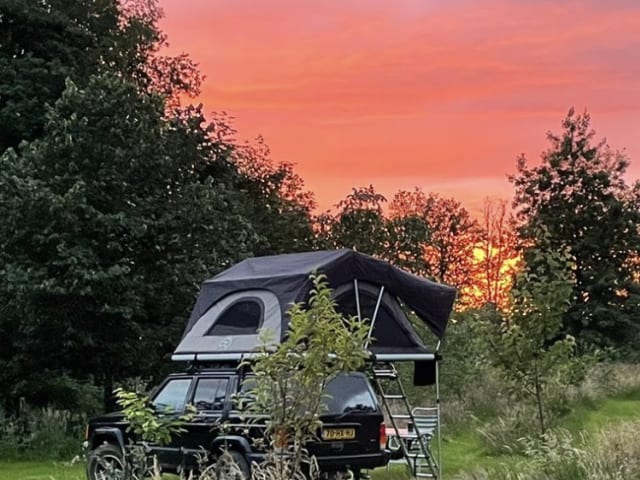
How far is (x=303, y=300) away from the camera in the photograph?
10.4 metres

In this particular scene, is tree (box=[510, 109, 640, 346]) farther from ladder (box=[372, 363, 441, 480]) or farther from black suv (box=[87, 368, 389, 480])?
black suv (box=[87, 368, 389, 480])

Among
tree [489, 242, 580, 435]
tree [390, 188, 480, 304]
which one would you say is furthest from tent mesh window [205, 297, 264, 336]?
tree [390, 188, 480, 304]

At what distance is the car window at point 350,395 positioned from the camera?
984cm

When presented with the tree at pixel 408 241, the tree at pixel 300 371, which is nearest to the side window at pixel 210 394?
the tree at pixel 300 371

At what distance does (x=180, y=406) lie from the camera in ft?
35.4

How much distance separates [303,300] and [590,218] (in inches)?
1496

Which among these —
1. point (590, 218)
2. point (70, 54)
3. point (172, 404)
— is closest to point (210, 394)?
point (172, 404)

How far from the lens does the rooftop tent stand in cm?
1075

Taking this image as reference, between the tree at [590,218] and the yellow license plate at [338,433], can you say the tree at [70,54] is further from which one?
the tree at [590,218]

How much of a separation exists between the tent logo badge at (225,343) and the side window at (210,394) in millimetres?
686

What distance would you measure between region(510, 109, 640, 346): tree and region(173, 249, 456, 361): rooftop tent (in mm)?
30904

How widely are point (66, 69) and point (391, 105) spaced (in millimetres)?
9857

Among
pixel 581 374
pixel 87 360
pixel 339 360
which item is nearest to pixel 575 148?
pixel 87 360

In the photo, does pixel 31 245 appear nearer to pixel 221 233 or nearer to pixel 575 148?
pixel 221 233
